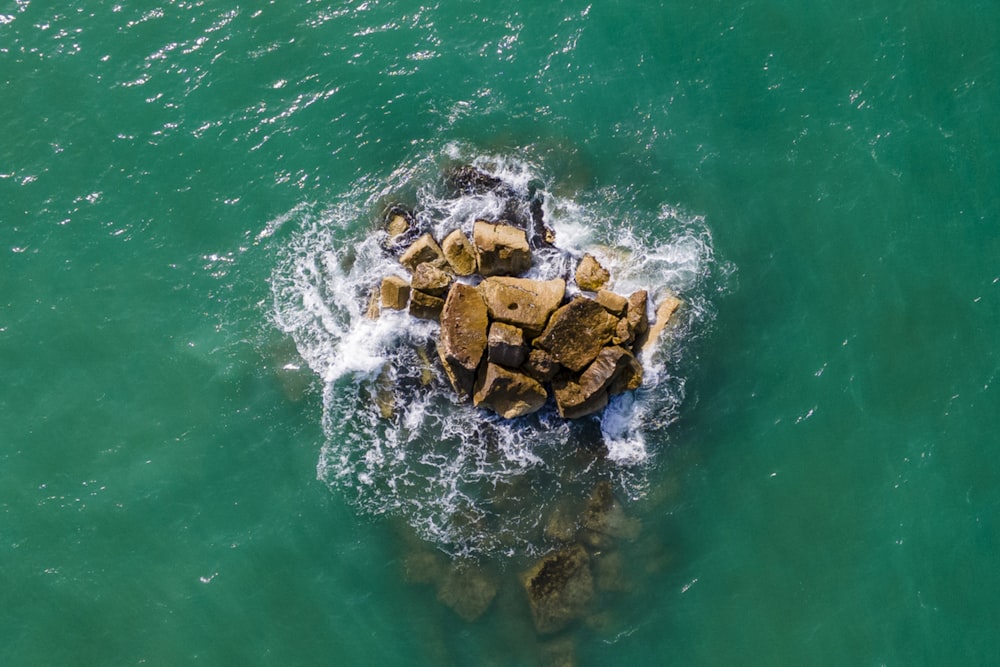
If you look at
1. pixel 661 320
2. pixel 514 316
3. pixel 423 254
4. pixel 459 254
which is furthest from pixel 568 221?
pixel 423 254

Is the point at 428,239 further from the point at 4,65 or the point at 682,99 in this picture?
the point at 4,65

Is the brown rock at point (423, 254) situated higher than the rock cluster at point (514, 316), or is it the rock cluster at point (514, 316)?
the brown rock at point (423, 254)

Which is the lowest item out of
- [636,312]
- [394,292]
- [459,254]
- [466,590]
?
[466,590]

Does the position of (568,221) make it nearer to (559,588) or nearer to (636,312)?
(636,312)

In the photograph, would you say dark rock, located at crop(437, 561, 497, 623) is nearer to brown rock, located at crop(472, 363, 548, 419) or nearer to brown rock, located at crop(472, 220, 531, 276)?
brown rock, located at crop(472, 363, 548, 419)

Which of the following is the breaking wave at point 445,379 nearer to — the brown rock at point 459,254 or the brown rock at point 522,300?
the brown rock at point 459,254

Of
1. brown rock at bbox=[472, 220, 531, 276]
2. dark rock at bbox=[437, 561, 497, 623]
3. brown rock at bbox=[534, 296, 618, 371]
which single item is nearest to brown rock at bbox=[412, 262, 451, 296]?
brown rock at bbox=[472, 220, 531, 276]

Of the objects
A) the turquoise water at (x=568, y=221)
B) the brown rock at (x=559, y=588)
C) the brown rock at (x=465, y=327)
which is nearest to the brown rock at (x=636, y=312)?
the turquoise water at (x=568, y=221)
